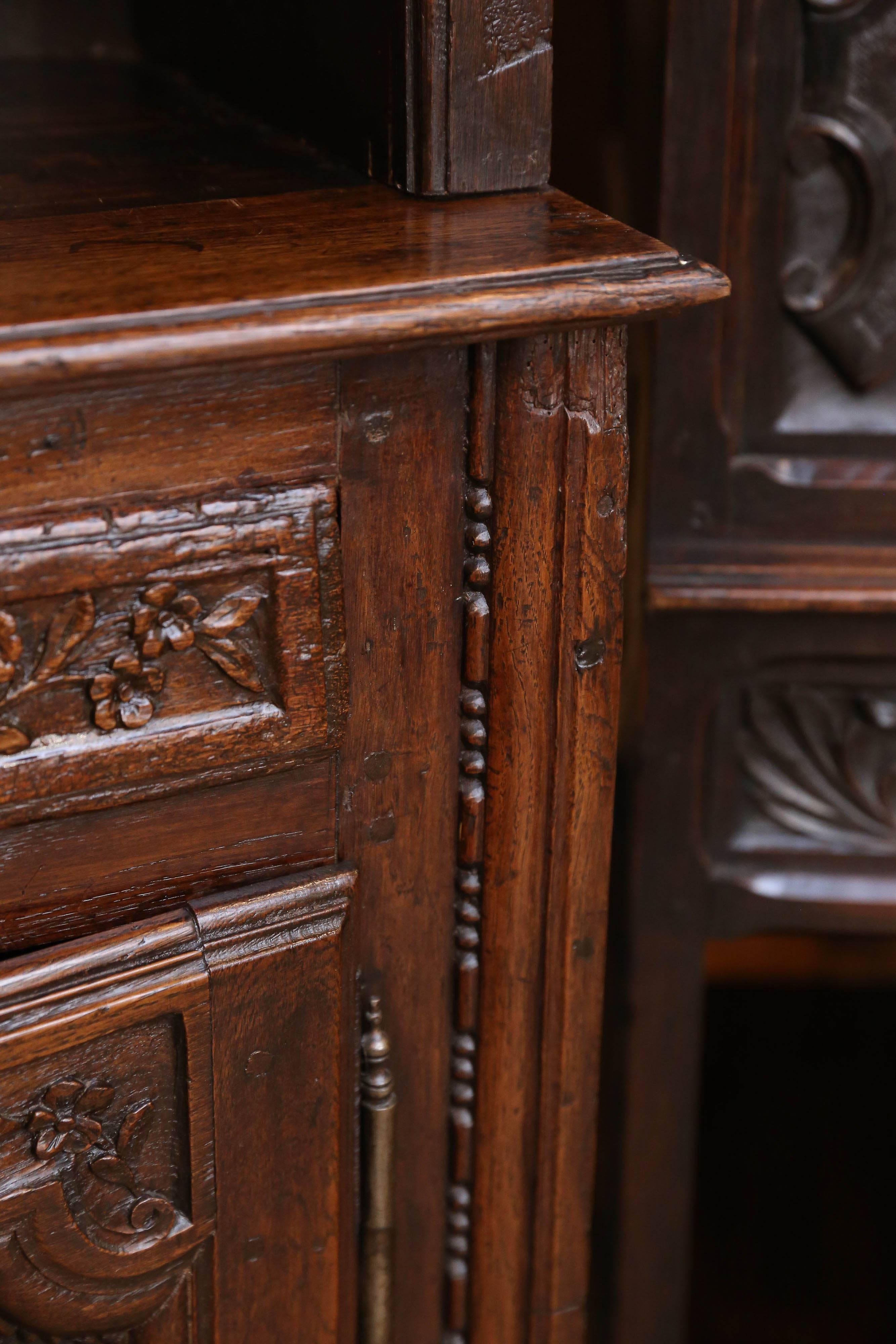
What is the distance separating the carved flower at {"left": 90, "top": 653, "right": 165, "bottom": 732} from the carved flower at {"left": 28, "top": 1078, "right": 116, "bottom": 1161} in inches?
5.7

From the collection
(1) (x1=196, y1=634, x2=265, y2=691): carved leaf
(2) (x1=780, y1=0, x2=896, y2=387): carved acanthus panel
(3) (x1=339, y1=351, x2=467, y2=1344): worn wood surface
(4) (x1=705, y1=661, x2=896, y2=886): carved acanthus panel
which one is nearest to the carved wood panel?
(4) (x1=705, y1=661, x2=896, y2=886): carved acanthus panel

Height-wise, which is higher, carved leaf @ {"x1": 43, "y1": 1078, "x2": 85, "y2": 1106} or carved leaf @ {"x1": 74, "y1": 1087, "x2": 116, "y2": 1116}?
carved leaf @ {"x1": 43, "y1": 1078, "x2": 85, "y2": 1106}

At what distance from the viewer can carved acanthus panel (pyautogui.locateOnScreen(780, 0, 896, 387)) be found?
73 centimetres

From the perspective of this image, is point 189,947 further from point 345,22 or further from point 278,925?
point 345,22

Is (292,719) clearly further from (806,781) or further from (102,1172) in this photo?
(806,781)

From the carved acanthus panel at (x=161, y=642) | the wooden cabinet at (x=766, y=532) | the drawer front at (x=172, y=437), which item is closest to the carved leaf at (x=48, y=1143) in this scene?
the carved acanthus panel at (x=161, y=642)

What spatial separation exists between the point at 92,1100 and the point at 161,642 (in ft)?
0.60

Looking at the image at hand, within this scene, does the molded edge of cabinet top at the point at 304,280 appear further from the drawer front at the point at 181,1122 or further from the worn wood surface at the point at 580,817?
the drawer front at the point at 181,1122

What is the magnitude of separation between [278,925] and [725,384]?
40cm

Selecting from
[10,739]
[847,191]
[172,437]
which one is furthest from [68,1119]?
[847,191]

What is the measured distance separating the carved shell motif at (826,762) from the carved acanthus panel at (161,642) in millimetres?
405

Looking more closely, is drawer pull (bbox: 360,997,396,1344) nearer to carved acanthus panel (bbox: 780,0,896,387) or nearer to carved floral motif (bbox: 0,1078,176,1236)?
carved floral motif (bbox: 0,1078,176,1236)

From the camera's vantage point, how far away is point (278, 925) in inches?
22.8

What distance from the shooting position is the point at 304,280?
0.49 m
